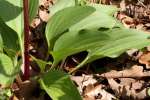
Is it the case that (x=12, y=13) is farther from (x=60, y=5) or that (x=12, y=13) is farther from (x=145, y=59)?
(x=145, y=59)

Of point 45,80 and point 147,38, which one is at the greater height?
point 147,38

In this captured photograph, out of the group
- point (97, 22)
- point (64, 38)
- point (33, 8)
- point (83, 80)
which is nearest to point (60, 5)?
point (33, 8)

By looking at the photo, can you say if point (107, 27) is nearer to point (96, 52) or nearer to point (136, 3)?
point (96, 52)

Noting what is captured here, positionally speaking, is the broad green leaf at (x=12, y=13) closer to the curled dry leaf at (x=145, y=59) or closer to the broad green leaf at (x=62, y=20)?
the broad green leaf at (x=62, y=20)

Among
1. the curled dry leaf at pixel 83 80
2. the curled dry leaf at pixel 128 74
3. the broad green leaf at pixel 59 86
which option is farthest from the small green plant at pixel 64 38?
the curled dry leaf at pixel 128 74

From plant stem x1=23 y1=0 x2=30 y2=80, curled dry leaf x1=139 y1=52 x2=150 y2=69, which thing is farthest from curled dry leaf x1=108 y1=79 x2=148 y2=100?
plant stem x1=23 y1=0 x2=30 y2=80


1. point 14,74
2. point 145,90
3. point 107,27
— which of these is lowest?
point 145,90

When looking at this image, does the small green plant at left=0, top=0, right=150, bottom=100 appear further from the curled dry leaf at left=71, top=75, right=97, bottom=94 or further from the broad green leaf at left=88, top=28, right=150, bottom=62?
the curled dry leaf at left=71, top=75, right=97, bottom=94

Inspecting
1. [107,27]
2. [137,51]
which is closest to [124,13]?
[137,51]
